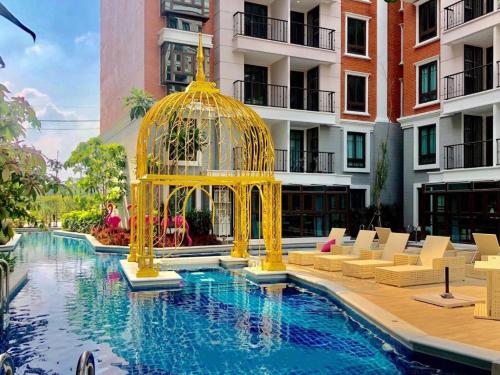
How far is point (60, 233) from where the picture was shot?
80.7 feet

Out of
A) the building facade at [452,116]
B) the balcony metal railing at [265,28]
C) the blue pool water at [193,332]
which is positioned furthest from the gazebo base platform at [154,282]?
the balcony metal railing at [265,28]

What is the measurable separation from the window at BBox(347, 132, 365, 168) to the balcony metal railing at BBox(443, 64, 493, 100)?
16.4 ft

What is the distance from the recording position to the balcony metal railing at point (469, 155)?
19828 mm

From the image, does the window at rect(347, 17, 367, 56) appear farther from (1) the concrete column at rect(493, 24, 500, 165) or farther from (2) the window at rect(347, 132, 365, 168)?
(1) the concrete column at rect(493, 24, 500, 165)

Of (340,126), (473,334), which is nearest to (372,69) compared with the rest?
Answer: (340,126)

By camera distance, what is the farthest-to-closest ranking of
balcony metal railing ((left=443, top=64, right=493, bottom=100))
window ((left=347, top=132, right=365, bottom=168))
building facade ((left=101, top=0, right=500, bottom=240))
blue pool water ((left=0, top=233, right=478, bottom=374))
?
window ((left=347, top=132, right=365, bottom=168)), building facade ((left=101, top=0, right=500, bottom=240)), balcony metal railing ((left=443, top=64, right=493, bottom=100)), blue pool water ((left=0, top=233, right=478, bottom=374))

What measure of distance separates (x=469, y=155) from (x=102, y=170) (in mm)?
16500

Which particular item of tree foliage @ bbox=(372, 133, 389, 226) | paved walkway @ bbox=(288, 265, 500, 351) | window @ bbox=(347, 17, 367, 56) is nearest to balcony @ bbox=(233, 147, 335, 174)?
tree foliage @ bbox=(372, 133, 389, 226)

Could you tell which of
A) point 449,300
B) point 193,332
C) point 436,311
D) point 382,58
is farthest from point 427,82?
point 193,332

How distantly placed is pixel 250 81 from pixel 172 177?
13009 millimetres

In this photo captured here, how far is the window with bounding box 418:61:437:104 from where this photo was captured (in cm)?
2225

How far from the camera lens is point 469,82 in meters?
20.6

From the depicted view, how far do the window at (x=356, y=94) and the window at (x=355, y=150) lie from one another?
4.45 feet

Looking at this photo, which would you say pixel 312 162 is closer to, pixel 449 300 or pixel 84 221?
pixel 84 221
